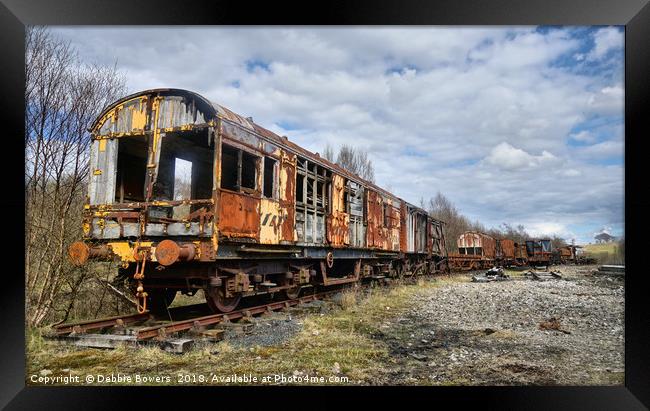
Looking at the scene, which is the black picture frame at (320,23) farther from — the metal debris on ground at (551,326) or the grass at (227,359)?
the metal debris on ground at (551,326)

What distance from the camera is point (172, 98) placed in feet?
23.0

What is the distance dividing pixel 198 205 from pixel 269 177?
4.78 feet

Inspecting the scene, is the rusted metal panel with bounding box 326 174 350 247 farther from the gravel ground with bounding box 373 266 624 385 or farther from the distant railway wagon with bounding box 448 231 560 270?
the distant railway wagon with bounding box 448 231 560 270

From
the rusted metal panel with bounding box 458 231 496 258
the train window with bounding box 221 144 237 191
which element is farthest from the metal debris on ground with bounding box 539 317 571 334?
the rusted metal panel with bounding box 458 231 496 258

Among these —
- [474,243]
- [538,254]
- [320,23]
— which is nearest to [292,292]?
[320,23]

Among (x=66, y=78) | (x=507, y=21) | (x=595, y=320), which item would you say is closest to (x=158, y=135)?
(x=66, y=78)

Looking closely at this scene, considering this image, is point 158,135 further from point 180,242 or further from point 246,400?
point 246,400

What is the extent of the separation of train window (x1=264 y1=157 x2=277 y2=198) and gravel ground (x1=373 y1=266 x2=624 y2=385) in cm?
330

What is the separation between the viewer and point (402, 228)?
1766 centimetres

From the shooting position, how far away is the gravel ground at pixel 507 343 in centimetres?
559

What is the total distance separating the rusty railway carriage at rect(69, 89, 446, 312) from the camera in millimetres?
6586

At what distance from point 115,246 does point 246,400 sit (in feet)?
10.9

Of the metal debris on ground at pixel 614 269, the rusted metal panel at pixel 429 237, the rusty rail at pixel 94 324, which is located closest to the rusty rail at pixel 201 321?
the rusty rail at pixel 94 324

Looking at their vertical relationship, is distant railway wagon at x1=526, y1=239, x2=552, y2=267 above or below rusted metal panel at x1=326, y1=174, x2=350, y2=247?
below
